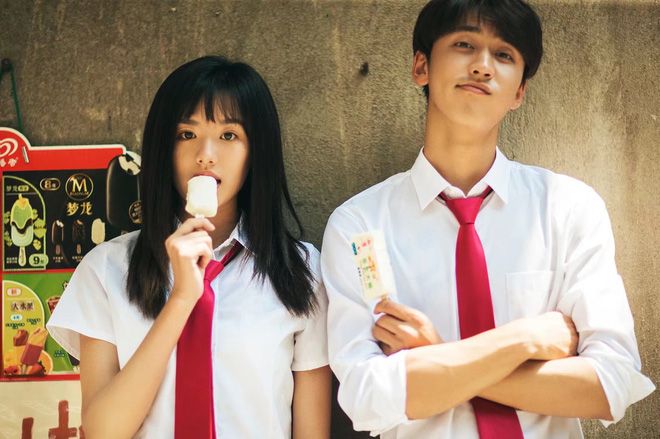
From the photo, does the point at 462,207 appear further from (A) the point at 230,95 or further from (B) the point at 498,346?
(A) the point at 230,95

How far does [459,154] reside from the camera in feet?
10.6

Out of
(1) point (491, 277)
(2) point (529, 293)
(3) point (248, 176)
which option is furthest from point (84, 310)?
(2) point (529, 293)

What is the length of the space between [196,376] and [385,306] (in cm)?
81

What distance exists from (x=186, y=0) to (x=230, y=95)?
2.72 ft

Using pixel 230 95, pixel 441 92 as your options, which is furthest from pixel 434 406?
pixel 230 95

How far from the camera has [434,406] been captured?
104 inches

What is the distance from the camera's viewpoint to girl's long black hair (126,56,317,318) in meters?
3.16

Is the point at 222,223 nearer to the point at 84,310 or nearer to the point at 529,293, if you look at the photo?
the point at 84,310

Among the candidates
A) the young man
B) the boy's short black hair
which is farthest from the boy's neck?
the boy's short black hair

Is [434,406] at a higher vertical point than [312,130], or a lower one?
lower

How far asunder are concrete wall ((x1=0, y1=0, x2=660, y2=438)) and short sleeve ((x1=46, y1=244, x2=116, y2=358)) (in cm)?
80

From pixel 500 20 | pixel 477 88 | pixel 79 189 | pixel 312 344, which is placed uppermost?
pixel 500 20

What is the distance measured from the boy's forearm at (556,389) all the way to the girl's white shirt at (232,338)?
0.85 metres

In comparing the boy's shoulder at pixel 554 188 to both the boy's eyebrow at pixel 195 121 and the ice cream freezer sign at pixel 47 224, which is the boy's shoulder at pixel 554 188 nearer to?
the boy's eyebrow at pixel 195 121
